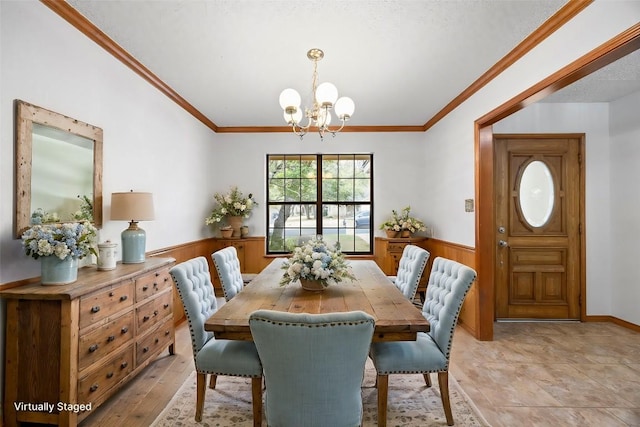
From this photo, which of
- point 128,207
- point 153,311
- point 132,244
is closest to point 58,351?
point 153,311

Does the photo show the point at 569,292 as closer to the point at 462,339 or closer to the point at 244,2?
the point at 462,339

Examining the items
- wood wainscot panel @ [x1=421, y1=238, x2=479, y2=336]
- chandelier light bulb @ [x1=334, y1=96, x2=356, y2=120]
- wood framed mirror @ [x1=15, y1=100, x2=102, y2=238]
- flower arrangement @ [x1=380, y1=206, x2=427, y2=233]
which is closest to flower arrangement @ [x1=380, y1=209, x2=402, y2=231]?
flower arrangement @ [x1=380, y1=206, x2=427, y2=233]

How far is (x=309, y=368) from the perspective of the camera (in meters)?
1.27

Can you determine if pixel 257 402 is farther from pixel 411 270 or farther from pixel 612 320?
pixel 612 320

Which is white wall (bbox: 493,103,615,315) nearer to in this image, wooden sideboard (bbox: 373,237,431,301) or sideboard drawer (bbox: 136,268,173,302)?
wooden sideboard (bbox: 373,237,431,301)

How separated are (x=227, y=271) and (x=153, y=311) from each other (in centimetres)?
67

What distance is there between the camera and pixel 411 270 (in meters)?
2.67

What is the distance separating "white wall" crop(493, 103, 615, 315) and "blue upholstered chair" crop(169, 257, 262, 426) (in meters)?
3.73

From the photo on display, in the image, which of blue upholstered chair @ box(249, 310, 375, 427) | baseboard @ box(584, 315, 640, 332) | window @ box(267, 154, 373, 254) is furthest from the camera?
window @ box(267, 154, 373, 254)

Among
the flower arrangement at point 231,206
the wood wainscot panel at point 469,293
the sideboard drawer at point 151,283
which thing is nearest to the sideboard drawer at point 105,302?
the sideboard drawer at point 151,283

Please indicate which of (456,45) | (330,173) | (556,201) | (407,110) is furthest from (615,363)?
(330,173)

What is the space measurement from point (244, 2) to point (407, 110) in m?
2.72

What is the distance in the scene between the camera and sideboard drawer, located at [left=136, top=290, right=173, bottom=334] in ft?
7.84

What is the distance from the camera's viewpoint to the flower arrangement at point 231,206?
4.68 meters
